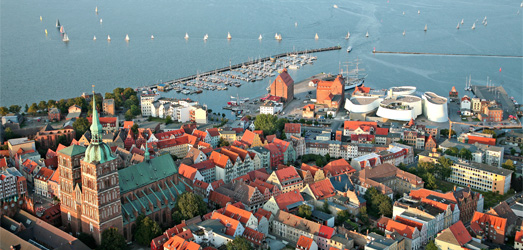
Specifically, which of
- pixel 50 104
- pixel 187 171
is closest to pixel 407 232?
pixel 187 171

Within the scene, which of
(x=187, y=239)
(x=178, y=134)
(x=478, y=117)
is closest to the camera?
(x=187, y=239)

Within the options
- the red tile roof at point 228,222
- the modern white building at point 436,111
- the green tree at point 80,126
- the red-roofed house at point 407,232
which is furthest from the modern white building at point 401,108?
the red tile roof at point 228,222

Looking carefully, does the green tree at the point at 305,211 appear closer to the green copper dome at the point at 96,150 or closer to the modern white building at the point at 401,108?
the green copper dome at the point at 96,150

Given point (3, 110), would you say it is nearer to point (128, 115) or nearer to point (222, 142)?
point (128, 115)

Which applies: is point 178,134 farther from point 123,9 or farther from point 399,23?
point 123,9

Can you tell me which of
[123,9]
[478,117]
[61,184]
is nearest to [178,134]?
[61,184]
